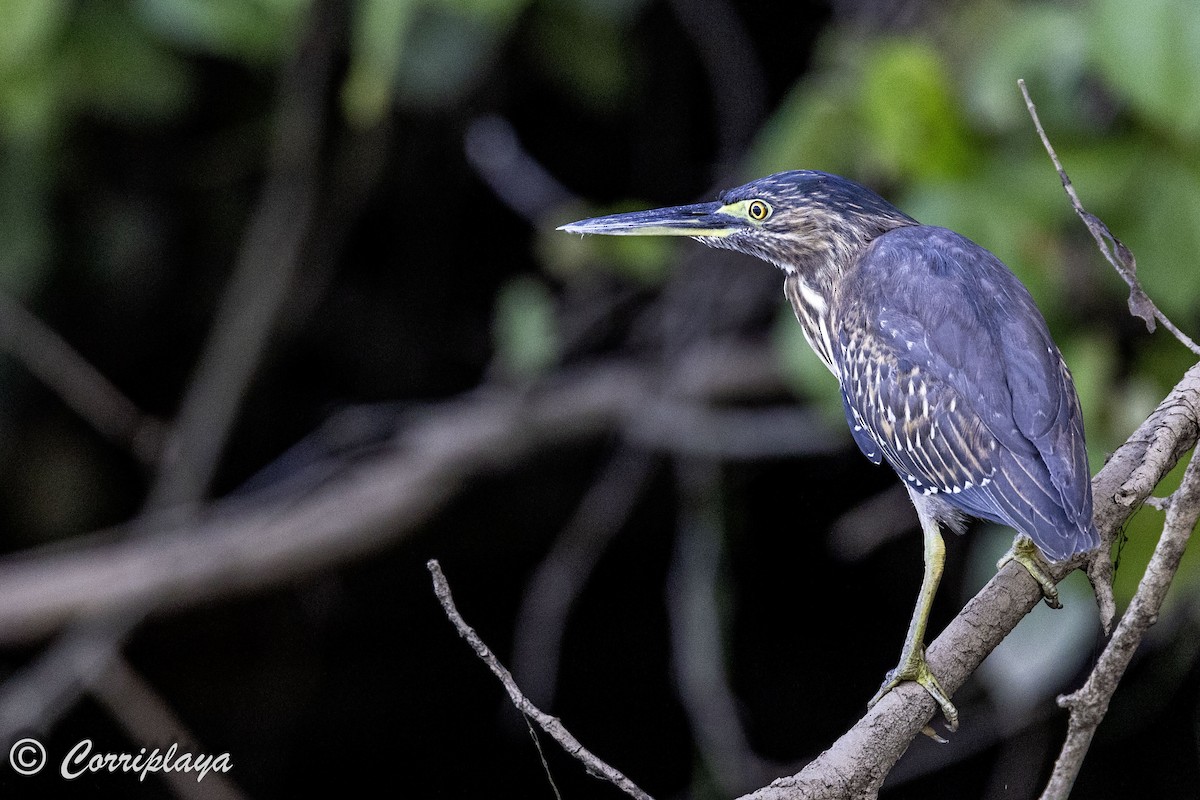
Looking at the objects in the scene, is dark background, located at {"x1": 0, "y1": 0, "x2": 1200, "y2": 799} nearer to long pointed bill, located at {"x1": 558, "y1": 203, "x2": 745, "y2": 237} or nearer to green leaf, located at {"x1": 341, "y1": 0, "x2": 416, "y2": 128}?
green leaf, located at {"x1": 341, "y1": 0, "x2": 416, "y2": 128}

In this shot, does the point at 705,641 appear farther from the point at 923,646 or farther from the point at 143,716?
the point at 923,646

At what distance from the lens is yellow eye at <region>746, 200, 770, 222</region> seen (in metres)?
1.78

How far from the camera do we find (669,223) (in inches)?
67.3

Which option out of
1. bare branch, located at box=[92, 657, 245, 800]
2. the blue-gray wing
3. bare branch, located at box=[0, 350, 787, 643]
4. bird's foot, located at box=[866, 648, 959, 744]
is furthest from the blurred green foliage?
bare branch, located at box=[92, 657, 245, 800]

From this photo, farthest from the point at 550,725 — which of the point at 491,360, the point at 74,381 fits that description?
the point at 491,360

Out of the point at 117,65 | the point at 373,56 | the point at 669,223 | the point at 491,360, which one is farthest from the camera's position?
the point at 491,360

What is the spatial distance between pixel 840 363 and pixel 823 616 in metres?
1.86

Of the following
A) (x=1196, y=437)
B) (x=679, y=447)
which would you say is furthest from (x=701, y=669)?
(x=1196, y=437)

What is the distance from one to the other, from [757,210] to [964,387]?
0.44 metres

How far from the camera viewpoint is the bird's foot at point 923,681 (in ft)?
4.20

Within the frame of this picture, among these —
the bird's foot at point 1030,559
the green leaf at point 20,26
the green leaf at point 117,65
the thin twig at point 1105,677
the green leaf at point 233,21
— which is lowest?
the thin twig at point 1105,677

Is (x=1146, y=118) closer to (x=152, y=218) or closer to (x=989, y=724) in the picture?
(x=989, y=724)

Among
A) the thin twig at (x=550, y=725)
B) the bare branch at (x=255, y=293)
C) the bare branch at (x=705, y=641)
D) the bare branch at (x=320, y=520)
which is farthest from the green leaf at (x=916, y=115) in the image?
the thin twig at (x=550, y=725)

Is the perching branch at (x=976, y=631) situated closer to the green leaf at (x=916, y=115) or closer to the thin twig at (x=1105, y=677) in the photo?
the thin twig at (x=1105, y=677)
